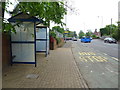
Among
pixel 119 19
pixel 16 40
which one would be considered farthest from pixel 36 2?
pixel 119 19

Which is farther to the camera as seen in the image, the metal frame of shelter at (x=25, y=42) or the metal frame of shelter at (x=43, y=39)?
the metal frame of shelter at (x=43, y=39)

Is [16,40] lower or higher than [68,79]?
higher

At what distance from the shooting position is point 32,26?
27.5ft

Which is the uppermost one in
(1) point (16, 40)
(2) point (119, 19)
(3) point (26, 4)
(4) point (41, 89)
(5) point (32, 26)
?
(2) point (119, 19)

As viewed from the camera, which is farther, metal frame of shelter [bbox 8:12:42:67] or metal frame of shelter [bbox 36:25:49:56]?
metal frame of shelter [bbox 36:25:49:56]

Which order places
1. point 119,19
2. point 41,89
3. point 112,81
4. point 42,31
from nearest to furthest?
point 41,89, point 112,81, point 42,31, point 119,19

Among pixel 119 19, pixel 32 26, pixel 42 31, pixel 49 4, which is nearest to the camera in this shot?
pixel 49 4

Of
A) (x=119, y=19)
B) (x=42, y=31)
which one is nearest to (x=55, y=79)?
(x=42, y=31)

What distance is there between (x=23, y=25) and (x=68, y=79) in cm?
424

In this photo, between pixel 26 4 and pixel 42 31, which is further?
pixel 42 31

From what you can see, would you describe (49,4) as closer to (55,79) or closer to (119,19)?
(55,79)

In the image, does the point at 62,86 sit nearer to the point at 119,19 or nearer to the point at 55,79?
the point at 55,79

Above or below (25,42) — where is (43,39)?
above

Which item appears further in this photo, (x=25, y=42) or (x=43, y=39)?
(x=43, y=39)
